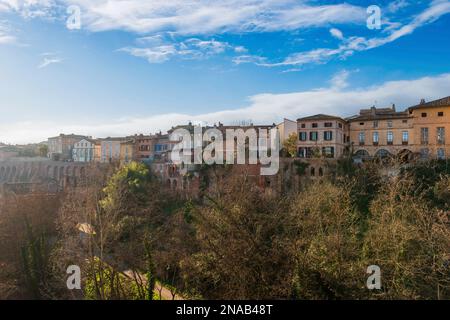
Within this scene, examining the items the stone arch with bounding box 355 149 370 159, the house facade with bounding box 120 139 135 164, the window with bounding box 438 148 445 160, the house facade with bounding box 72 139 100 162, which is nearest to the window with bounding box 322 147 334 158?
the stone arch with bounding box 355 149 370 159

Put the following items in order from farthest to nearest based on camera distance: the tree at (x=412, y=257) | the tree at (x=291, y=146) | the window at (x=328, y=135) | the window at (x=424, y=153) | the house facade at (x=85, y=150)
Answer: the house facade at (x=85, y=150) → the tree at (x=291, y=146) → the window at (x=328, y=135) → the window at (x=424, y=153) → the tree at (x=412, y=257)

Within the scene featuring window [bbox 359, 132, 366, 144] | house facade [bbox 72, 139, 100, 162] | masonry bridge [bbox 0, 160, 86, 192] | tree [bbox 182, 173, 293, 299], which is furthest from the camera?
house facade [bbox 72, 139, 100, 162]

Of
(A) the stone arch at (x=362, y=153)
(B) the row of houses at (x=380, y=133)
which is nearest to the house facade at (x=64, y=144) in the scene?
(B) the row of houses at (x=380, y=133)

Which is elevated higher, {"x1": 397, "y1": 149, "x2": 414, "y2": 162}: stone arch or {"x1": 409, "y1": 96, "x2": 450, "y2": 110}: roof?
{"x1": 409, "y1": 96, "x2": 450, "y2": 110}: roof

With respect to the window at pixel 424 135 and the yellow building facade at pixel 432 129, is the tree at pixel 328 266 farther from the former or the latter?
the window at pixel 424 135

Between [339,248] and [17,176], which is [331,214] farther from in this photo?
[17,176]

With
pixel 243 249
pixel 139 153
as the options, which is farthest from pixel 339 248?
pixel 139 153

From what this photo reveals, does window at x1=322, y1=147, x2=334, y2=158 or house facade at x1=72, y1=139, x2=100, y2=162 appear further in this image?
house facade at x1=72, y1=139, x2=100, y2=162

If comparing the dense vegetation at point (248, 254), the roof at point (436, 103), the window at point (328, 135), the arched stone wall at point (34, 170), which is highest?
the roof at point (436, 103)

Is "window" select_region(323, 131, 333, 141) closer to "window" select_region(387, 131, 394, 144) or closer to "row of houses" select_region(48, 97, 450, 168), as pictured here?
"row of houses" select_region(48, 97, 450, 168)

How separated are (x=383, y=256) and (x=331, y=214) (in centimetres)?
386

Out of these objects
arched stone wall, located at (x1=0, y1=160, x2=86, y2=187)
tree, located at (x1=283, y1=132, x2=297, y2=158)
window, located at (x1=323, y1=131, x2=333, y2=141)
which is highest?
window, located at (x1=323, y1=131, x2=333, y2=141)

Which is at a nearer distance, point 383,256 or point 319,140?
point 383,256

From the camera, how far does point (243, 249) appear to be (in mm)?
13148
